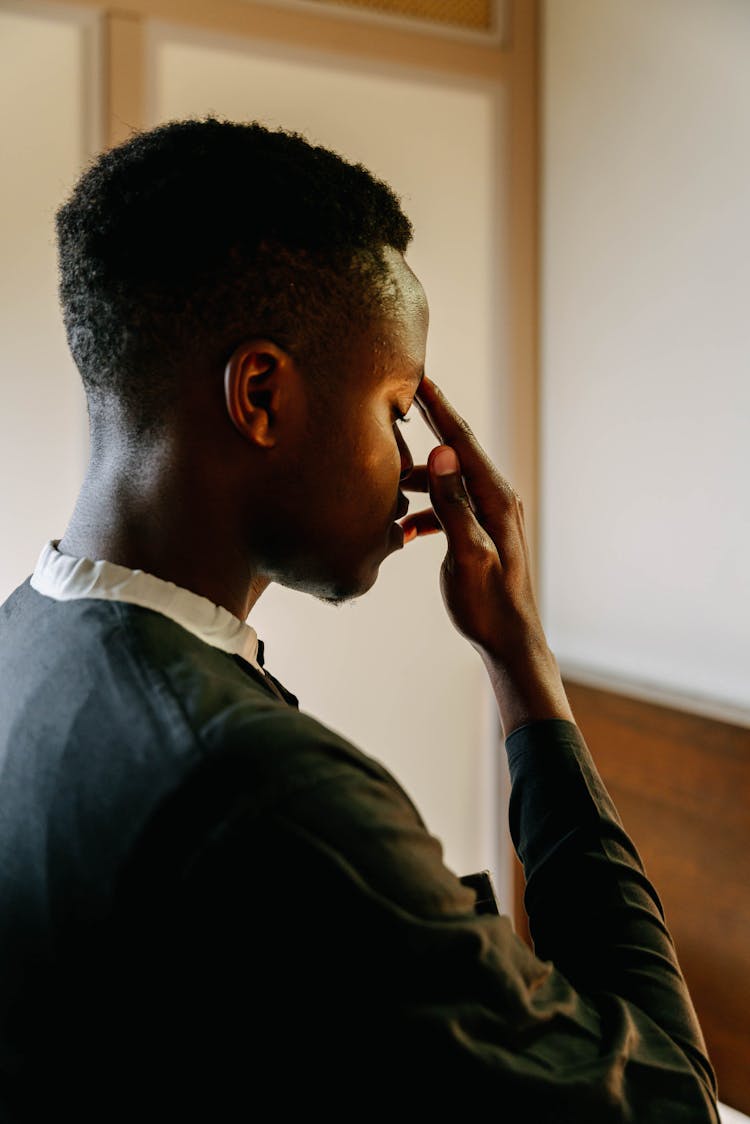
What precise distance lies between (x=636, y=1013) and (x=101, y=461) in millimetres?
505

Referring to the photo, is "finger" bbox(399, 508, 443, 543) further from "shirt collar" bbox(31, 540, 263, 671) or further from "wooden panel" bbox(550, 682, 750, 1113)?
"wooden panel" bbox(550, 682, 750, 1113)

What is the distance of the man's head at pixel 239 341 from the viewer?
74 centimetres

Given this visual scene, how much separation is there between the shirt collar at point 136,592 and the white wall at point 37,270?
1.45m

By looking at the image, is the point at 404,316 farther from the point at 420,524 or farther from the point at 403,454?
the point at 420,524

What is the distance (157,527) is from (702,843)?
1.59m

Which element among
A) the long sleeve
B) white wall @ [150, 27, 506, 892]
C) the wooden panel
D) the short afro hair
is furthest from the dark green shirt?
white wall @ [150, 27, 506, 892]

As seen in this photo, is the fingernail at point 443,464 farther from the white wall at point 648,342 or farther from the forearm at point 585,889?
the white wall at point 648,342

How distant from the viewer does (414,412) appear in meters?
2.42

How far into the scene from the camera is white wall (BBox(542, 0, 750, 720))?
2.02m

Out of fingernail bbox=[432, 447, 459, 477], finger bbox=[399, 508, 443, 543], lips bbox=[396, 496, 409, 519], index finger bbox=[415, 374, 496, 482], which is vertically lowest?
finger bbox=[399, 508, 443, 543]

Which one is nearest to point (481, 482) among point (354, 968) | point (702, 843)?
point (354, 968)

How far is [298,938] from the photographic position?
0.56 metres

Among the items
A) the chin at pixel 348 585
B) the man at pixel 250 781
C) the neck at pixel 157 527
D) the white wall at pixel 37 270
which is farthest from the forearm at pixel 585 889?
the white wall at pixel 37 270

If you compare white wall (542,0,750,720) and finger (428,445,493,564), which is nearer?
finger (428,445,493,564)
